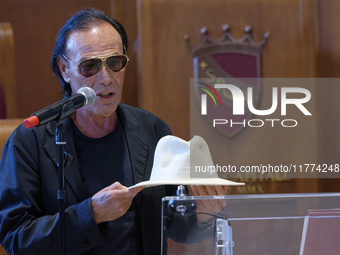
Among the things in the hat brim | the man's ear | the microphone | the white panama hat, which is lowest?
the hat brim

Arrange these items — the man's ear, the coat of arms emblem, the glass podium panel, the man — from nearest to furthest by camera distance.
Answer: the glass podium panel < the man < the man's ear < the coat of arms emblem

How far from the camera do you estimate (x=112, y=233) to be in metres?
1.97

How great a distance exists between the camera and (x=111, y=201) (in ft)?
5.79

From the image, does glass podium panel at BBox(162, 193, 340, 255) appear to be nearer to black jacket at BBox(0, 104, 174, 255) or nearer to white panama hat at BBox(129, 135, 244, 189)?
white panama hat at BBox(129, 135, 244, 189)

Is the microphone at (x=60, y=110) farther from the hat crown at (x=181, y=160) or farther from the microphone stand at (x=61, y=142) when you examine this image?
the hat crown at (x=181, y=160)

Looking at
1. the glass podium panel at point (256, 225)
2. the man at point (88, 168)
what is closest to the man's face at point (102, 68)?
the man at point (88, 168)

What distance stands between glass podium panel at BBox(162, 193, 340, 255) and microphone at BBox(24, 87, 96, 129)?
0.40 metres

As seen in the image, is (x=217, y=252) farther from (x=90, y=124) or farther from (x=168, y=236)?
(x=90, y=124)

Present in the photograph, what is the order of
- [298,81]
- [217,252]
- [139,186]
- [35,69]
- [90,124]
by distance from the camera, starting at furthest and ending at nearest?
1. [35,69]
2. [298,81]
3. [90,124]
4. [139,186]
5. [217,252]

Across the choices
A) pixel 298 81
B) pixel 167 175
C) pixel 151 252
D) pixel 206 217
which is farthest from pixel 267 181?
pixel 206 217

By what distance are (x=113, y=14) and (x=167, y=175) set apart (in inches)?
108

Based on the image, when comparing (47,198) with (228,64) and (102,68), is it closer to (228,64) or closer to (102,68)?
(102,68)

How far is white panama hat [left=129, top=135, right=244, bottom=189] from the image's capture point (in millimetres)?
1739

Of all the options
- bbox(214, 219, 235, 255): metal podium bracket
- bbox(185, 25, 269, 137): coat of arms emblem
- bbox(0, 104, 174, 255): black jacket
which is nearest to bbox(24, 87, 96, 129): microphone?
bbox(0, 104, 174, 255): black jacket
